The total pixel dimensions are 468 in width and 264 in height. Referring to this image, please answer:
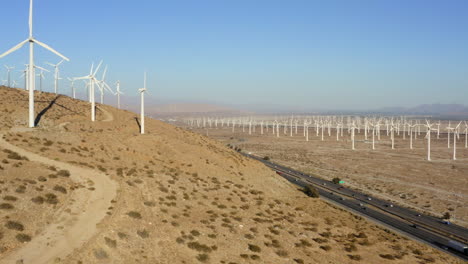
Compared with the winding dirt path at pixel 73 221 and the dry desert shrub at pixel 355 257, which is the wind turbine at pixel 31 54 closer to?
the winding dirt path at pixel 73 221

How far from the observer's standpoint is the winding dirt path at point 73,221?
20.2m

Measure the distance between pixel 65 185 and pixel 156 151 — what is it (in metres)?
21.6

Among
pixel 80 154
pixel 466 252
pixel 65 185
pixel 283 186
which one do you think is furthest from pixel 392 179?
pixel 65 185

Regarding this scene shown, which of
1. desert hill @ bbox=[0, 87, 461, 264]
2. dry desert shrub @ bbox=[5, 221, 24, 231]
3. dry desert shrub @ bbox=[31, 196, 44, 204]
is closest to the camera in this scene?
dry desert shrub @ bbox=[5, 221, 24, 231]

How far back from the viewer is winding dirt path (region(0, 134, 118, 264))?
66.4 feet

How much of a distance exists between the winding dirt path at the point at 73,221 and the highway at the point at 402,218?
33.3 meters

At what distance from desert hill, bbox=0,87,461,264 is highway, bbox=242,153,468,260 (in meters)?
6.08

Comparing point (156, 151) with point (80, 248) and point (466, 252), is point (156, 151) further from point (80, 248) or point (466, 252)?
point (466, 252)

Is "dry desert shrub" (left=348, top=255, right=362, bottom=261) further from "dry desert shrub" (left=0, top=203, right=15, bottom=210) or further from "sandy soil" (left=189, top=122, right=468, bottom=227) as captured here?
"sandy soil" (left=189, top=122, right=468, bottom=227)

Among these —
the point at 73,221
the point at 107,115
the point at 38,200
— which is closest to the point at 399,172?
the point at 107,115

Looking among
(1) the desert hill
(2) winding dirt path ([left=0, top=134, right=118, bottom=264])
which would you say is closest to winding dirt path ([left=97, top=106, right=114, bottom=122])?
(1) the desert hill

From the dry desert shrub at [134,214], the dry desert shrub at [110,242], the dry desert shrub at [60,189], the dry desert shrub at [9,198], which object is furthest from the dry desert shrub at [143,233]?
the dry desert shrub at [9,198]

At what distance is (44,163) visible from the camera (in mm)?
35812

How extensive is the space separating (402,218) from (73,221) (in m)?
43.9
